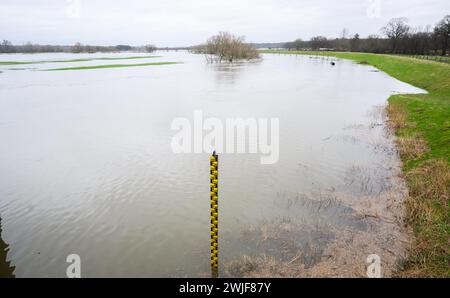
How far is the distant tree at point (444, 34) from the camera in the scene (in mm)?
96500

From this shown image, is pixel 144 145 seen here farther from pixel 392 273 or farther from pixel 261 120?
pixel 392 273

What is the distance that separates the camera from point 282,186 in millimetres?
13969

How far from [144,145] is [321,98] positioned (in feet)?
80.0

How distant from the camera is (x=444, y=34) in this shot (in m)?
A: 97.2

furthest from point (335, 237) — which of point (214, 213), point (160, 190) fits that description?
point (160, 190)

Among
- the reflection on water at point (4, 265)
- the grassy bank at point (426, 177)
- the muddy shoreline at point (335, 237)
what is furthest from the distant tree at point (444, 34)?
the reflection on water at point (4, 265)

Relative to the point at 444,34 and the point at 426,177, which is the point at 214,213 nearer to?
Answer: the point at 426,177

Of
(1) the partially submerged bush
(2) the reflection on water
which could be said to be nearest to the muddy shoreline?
(2) the reflection on water

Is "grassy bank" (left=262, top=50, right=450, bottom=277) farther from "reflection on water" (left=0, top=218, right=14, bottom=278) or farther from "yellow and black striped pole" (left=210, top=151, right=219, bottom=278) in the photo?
"reflection on water" (left=0, top=218, right=14, bottom=278)

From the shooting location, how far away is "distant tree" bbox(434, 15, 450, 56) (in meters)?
96.5

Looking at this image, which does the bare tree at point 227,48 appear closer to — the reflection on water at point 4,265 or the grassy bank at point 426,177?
the grassy bank at point 426,177
